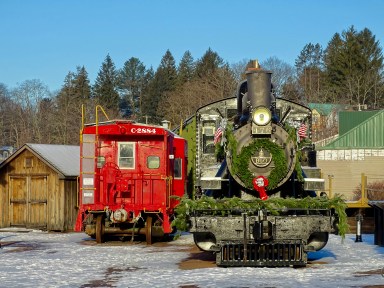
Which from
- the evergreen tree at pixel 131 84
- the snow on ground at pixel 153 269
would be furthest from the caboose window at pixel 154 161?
the evergreen tree at pixel 131 84

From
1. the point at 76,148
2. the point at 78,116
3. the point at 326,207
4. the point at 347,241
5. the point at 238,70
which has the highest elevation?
the point at 238,70

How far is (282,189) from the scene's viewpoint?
48.8 ft

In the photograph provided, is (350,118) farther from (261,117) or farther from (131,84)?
(131,84)

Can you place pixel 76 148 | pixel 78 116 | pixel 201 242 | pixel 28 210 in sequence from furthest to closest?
pixel 78 116 < pixel 76 148 < pixel 28 210 < pixel 201 242

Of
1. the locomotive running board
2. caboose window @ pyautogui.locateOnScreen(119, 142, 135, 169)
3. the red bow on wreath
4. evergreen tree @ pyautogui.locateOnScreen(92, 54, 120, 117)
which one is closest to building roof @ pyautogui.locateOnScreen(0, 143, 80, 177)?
caboose window @ pyautogui.locateOnScreen(119, 142, 135, 169)

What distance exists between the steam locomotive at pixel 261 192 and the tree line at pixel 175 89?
56779 mm

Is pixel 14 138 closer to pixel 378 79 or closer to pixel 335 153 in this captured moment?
pixel 378 79

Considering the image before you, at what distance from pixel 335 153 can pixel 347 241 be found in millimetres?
19142

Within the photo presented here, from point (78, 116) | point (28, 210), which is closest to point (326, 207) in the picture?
point (28, 210)

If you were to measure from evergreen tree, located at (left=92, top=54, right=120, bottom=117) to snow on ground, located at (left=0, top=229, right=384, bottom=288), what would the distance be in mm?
73488

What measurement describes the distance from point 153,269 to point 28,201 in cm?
1395

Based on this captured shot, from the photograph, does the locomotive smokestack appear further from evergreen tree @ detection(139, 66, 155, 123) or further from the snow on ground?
evergreen tree @ detection(139, 66, 155, 123)

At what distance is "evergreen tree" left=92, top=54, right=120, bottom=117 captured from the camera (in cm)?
9569

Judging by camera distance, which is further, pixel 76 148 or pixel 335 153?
pixel 335 153
